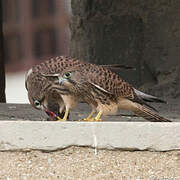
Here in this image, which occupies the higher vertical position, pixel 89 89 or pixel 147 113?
A: pixel 89 89

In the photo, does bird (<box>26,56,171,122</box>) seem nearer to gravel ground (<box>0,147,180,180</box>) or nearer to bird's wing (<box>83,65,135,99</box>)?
bird's wing (<box>83,65,135,99</box>)

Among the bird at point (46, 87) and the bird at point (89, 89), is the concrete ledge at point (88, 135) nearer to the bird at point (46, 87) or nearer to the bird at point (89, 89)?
the bird at point (89, 89)

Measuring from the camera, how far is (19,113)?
444 centimetres

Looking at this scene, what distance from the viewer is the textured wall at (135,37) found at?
16.3ft

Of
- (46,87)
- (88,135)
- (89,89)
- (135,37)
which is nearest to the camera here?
(88,135)

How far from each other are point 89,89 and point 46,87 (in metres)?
0.31

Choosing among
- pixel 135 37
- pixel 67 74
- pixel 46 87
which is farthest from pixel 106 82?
pixel 135 37

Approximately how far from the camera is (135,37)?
5.17m

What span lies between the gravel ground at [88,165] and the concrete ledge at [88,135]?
4 cm

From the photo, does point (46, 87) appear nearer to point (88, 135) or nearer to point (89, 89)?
point (89, 89)

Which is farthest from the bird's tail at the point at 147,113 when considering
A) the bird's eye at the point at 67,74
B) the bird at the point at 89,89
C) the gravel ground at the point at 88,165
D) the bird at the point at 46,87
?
the gravel ground at the point at 88,165

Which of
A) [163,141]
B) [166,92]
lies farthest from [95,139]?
[166,92]

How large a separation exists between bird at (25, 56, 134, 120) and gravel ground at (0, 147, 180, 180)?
2.85 feet

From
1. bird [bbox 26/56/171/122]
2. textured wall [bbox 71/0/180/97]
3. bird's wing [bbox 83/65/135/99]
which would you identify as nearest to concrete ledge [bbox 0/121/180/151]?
bird [bbox 26/56/171/122]
